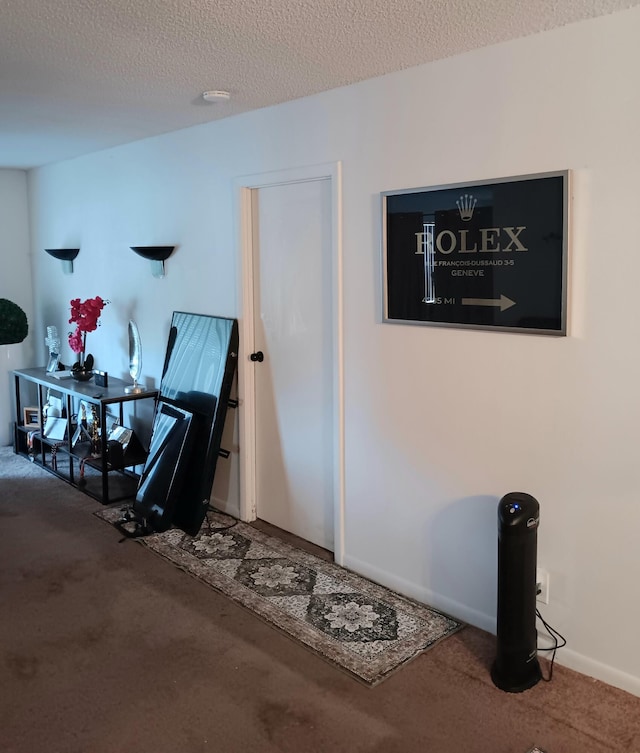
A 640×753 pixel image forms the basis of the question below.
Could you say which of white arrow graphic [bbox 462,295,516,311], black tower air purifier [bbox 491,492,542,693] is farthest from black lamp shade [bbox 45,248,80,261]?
black tower air purifier [bbox 491,492,542,693]

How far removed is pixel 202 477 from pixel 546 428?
77.2 inches

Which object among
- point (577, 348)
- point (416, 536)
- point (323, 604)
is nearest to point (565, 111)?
point (577, 348)

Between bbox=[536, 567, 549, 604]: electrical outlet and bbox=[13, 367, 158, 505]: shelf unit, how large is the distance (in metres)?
2.65

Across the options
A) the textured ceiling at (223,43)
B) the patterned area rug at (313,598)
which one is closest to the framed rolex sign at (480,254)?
the textured ceiling at (223,43)

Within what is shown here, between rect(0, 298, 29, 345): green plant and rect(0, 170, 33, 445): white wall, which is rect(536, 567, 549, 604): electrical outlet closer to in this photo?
rect(0, 298, 29, 345): green plant

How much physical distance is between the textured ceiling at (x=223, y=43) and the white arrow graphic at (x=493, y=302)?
3.02 feet

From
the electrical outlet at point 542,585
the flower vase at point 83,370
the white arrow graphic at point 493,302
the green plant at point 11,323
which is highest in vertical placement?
the white arrow graphic at point 493,302

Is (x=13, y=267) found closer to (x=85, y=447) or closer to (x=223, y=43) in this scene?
(x=85, y=447)

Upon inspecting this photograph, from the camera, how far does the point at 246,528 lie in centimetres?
386

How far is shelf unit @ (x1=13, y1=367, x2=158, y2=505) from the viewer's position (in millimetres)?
4285

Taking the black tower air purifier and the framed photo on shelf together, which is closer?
the black tower air purifier

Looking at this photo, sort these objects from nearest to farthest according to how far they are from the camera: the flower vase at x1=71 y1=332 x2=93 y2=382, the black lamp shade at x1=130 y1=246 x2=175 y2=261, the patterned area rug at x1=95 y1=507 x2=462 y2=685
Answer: the patterned area rug at x1=95 y1=507 x2=462 y2=685, the black lamp shade at x1=130 y1=246 x2=175 y2=261, the flower vase at x1=71 y1=332 x2=93 y2=382

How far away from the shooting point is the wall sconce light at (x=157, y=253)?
4.16m

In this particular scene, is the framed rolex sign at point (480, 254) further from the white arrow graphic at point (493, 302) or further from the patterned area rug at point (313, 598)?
the patterned area rug at point (313, 598)
